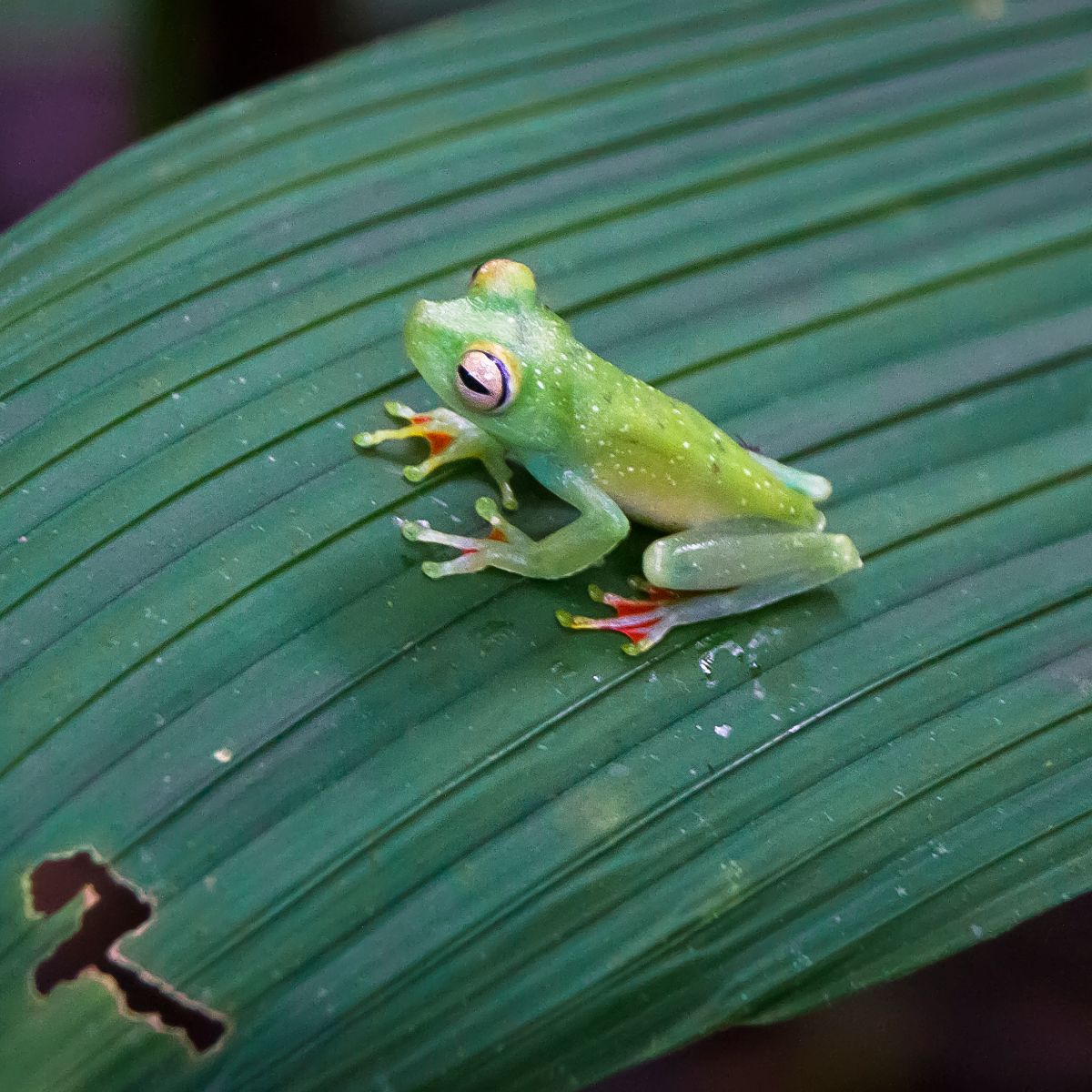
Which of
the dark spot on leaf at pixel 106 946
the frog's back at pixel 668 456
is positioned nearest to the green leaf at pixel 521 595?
the dark spot on leaf at pixel 106 946

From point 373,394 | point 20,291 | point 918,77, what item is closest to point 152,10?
point 20,291

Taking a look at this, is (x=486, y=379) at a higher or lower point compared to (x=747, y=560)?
higher

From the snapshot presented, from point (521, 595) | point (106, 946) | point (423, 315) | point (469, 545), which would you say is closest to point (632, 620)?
point (521, 595)

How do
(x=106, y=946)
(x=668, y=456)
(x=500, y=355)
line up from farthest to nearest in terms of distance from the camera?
1. (x=668, y=456)
2. (x=500, y=355)
3. (x=106, y=946)

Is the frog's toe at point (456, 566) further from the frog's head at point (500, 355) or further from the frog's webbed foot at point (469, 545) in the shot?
the frog's head at point (500, 355)

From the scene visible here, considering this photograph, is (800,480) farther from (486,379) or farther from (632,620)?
(486,379)

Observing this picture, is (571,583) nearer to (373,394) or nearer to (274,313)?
(373,394)
